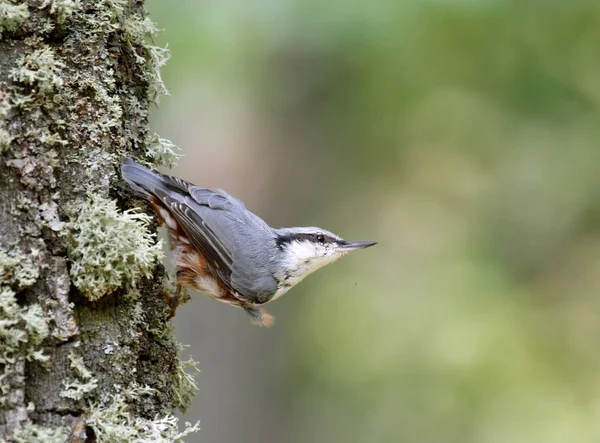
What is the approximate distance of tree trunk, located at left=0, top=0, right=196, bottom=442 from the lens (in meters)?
1.69

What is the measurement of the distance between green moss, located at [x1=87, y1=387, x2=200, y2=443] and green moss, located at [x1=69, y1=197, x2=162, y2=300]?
0.28 m

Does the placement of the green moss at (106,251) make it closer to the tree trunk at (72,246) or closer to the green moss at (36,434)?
the tree trunk at (72,246)

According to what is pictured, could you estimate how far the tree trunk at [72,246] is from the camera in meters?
1.69

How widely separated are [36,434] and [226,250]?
1.25 m

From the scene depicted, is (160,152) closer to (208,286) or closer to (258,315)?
(208,286)

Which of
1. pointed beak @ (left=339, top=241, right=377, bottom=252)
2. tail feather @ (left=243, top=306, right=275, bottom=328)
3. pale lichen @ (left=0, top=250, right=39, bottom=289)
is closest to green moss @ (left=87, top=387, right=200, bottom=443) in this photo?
pale lichen @ (left=0, top=250, right=39, bottom=289)

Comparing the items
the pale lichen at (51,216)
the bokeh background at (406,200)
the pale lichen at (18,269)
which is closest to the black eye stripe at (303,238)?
the pale lichen at (51,216)

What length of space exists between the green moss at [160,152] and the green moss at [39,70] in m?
0.47

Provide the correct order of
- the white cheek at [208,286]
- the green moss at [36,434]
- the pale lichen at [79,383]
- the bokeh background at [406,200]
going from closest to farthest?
the green moss at [36,434] → the pale lichen at [79,383] → the white cheek at [208,286] → the bokeh background at [406,200]

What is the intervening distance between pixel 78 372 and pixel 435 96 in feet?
16.9

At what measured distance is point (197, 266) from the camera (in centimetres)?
277

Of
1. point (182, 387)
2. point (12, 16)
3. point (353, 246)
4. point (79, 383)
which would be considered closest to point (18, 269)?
point (79, 383)

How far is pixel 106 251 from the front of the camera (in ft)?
6.14

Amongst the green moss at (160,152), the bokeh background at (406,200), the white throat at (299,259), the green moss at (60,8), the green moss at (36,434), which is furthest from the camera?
the bokeh background at (406,200)
